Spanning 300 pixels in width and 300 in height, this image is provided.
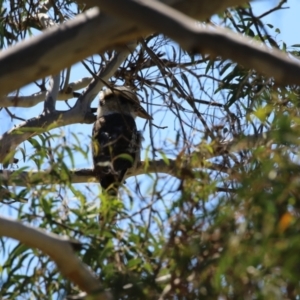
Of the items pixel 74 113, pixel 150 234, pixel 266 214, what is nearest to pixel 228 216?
pixel 266 214

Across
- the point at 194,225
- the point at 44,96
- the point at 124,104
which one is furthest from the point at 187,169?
the point at 124,104

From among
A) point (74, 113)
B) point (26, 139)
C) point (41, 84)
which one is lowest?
point (26, 139)

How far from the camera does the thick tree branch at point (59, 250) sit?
291cm

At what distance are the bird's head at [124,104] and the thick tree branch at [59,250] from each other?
3.66 metres

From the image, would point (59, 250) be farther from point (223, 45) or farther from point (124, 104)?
point (124, 104)

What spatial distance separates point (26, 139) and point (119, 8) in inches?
117

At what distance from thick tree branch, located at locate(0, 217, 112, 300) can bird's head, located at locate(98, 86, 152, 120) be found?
3.66m

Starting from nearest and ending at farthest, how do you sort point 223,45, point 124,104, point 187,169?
point 223,45 < point 187,169 < point 124,104

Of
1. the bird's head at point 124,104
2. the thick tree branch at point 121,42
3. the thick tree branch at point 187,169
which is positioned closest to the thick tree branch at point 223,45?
the thick tree branch at point 121,42

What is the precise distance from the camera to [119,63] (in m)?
6.42

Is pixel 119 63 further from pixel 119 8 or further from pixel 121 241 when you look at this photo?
pixel 119 8

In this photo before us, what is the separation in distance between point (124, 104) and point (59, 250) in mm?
4430

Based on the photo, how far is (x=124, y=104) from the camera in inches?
287

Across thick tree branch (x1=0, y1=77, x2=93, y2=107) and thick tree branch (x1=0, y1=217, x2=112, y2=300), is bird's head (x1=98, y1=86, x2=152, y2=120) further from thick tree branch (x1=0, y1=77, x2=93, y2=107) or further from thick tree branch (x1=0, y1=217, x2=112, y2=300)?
thick tree branch (x1=0, y1=217, x2=112, y2=300)
